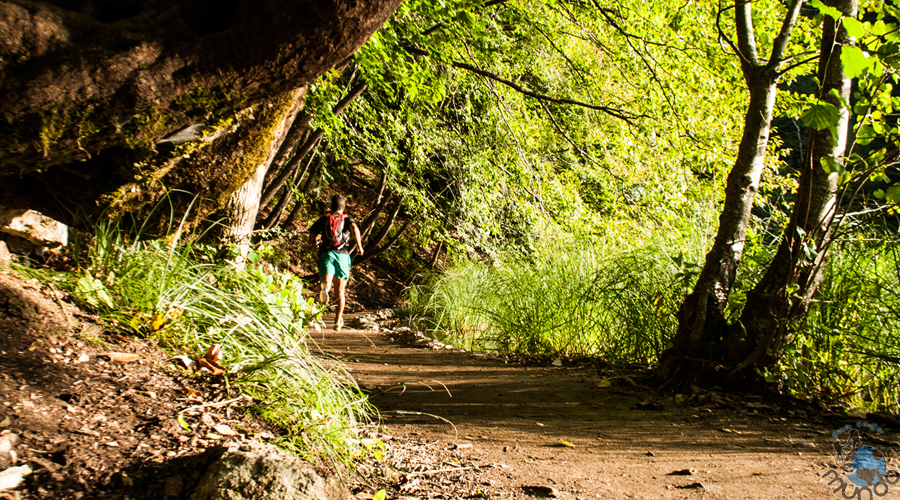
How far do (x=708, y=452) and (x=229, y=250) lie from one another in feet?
10.9

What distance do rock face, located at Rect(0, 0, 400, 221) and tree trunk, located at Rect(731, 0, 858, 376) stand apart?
3037 mm

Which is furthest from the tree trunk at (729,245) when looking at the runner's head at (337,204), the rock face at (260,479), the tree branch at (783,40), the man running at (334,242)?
the runner's head at (337,204)

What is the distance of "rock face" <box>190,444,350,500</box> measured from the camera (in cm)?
A: 145

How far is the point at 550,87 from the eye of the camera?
29.3 feet

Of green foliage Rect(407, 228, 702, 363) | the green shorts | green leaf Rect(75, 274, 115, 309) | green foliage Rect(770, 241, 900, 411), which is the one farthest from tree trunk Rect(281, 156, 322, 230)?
green foliage Rect(770, 241, 900, 411)

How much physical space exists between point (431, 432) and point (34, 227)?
8.29ft

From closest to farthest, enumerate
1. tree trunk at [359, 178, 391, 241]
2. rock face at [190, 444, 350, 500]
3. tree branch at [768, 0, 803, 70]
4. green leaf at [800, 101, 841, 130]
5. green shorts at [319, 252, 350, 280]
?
rock face at [190, 444, 350, 500], green leaf at [800, 101, 841, 130], tree branch at [768, 0, 803, 70], green shorts at [319, 252, 350, 280], tree trunk at [359, 178, 391, 241]

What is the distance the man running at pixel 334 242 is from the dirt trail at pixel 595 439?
3294 millimetres

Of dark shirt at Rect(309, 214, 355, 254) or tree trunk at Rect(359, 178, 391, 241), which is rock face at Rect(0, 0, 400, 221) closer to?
dark shirt at Rect(309, 214, 355, 254)

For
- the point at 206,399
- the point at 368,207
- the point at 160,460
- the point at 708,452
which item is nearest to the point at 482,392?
the point at 708,452

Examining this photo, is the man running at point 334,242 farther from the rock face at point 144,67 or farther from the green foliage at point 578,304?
the rock face at point 144,67

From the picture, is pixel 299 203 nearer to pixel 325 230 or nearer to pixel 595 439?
pixel 325 230

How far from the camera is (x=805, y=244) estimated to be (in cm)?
316

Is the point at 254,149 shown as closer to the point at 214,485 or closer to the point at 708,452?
the point at 214,485
